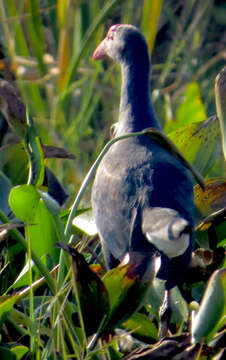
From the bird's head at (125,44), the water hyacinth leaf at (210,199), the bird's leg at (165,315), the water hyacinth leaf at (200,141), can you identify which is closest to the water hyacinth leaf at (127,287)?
the bird's leg at (165,315)

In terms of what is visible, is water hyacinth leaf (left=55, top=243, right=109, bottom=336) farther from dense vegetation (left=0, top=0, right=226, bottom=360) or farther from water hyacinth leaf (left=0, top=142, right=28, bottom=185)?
water hyacinth leaf (left=0, top=142, right=28, bottom=185)

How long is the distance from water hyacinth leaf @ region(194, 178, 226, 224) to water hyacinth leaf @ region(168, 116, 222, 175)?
3.8 inches

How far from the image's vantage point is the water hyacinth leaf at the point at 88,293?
79 cm

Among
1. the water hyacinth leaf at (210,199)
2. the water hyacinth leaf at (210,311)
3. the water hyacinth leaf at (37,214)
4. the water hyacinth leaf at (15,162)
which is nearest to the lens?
the water hyacinth leaf at (210,311)

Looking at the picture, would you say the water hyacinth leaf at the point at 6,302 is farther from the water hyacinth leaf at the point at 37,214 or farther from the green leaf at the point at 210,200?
the green leaf at the point at 210,200

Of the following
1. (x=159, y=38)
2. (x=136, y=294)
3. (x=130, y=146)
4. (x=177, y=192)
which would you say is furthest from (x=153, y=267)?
(x=159, y=38)

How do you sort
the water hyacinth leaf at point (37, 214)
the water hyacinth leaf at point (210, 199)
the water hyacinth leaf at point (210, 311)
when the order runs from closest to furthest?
the water hyacinth leaf at point (210, 311)
the water hyacinth leaf at point (37, 214)
the water hyacinth leaf at point (210, 199)

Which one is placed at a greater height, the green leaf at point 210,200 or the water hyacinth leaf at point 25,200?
the water hyacinth leaf at point 25,200

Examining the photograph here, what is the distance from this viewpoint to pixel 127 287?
0.84 m

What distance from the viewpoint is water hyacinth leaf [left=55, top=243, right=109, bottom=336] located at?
0.79 metres

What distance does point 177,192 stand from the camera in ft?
3.32

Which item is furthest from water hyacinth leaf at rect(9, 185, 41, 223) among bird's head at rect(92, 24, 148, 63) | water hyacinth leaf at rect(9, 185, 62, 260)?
bird's head at rect(92, 24, 148, 63)

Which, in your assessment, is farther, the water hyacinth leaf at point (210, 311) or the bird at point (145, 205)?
the bird at point (145, 205)

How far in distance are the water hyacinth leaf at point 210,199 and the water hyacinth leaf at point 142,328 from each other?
22 centimetres
